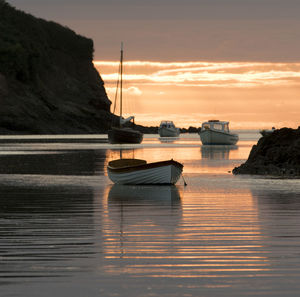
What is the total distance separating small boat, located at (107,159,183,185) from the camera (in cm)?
3228

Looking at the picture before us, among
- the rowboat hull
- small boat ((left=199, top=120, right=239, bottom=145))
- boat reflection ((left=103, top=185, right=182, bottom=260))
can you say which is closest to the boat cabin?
small boat ((left=199, top=120, right=239, bottom=145))

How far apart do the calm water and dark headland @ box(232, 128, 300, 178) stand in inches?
422

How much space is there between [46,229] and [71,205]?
6267mm

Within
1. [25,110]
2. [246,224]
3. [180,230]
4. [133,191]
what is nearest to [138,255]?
[180,230]

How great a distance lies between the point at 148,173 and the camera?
32500 millimetres

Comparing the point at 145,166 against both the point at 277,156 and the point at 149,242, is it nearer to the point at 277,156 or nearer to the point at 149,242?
the point at 277,156

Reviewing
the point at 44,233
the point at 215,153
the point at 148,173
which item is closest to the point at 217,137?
the point at 215,153

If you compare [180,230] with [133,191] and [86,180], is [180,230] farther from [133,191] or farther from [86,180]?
[86,180]

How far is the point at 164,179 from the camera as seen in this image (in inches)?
1296

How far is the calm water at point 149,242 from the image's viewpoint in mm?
11523

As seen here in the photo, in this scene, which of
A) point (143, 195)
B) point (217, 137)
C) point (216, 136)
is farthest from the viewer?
point (217, 137)

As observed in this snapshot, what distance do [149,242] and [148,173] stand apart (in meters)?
16.7

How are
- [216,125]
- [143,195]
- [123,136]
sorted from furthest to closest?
[123,136]
[216,125]
[143,195]

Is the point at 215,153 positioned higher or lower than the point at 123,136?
lower
